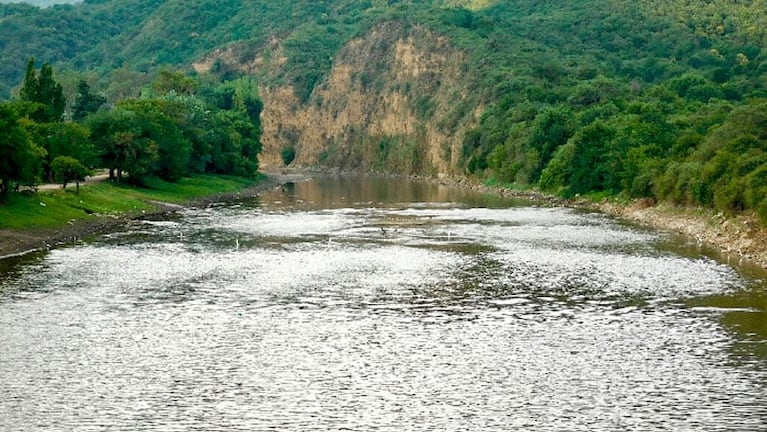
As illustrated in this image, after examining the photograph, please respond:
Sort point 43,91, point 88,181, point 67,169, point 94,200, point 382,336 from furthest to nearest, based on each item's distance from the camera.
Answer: point 43,91 → point 88,181 → point 94,200 → point 67,169 → point 382,336

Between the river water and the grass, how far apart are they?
6.86 m

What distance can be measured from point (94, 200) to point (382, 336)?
65885 millimetres

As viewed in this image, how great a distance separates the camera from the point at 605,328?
51906 mm

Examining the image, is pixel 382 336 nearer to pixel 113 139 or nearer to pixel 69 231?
pixel 69 231

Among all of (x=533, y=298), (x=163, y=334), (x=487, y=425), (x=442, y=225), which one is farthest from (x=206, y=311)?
(x=442, y=225)

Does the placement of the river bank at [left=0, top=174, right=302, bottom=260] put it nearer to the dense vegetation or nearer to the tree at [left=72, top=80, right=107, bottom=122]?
the dense vegetation

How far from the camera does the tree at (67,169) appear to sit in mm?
107375

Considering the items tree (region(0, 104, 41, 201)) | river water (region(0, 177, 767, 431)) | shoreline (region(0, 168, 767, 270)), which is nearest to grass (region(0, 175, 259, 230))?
shoreline (region(0, 168, 767, 270))

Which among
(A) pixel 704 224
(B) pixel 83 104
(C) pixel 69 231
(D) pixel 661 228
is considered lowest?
(D) pixel 661 228

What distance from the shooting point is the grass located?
89.2 meters

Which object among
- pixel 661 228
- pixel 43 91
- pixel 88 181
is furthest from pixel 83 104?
pixel 661 228

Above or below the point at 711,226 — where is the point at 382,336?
below

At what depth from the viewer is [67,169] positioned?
108 m

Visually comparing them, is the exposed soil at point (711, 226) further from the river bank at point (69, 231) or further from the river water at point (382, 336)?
the river bank at point (69, 231)
